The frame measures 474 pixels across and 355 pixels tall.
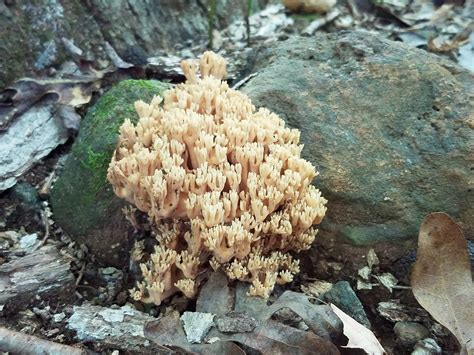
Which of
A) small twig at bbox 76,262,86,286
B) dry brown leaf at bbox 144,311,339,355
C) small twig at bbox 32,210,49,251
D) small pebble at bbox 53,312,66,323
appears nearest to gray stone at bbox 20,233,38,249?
small twig at bbox 32,210,49,251

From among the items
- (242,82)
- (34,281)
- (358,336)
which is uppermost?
(242,82)

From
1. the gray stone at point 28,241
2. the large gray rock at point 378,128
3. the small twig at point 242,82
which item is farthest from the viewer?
the small twig at point 242,82

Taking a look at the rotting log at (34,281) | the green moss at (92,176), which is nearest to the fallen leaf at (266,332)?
the rotting log at (34,281)

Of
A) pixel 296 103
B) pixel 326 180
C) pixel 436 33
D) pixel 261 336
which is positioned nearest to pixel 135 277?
pixel 261 336

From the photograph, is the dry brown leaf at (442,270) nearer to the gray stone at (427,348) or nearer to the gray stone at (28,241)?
the gray stone at (427,348)

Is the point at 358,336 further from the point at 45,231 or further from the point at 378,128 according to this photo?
the point at 45,231

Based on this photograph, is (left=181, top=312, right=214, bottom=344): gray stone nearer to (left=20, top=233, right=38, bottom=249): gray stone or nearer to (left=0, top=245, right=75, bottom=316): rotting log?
(left=0, top=245, right=75, bottom=316): rotting log

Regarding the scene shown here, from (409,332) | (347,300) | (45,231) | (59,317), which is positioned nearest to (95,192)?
(45,231)

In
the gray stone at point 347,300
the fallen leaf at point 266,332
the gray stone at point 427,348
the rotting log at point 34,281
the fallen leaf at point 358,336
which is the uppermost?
the rotting log at point 34,281
